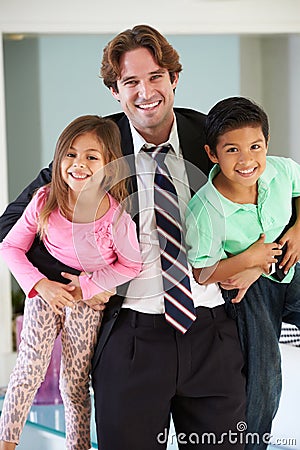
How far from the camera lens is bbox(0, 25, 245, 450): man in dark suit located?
6.30 feet

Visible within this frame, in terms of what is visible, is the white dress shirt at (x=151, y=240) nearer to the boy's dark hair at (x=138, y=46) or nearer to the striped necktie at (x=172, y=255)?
the striped necktie at (x=172, y=255)

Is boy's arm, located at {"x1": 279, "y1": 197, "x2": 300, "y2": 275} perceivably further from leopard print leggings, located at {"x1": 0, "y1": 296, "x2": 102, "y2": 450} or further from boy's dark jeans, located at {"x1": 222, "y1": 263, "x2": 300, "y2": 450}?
leopard print leggings, located at {"x1": 0, "y1": 296, "x2": 102, "y2": 450}

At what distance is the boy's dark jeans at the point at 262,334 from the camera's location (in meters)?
2.01

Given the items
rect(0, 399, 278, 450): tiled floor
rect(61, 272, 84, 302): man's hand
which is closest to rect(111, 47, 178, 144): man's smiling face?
rect(61, 272, 84, 302): man's hand

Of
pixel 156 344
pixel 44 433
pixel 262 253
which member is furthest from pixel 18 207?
pixel 44 433

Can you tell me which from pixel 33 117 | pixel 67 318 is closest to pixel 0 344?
pixel 33 117

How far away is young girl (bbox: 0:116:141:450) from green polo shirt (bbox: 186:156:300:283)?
0.44 ft

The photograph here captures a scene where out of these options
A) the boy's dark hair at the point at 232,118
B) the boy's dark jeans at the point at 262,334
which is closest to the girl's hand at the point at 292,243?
the boy's dark jeans at the point at 262,334

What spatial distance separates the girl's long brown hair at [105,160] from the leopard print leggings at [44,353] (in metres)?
0.19

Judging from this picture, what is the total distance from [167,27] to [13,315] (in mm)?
1572

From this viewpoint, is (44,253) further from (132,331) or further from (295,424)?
(295,424)

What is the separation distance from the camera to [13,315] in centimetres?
439

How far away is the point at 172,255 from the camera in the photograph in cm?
190

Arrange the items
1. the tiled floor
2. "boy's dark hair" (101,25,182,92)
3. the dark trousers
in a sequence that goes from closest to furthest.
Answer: "boy's dark hair" (101,25,182,92), the dark trousers, the tiled floor
